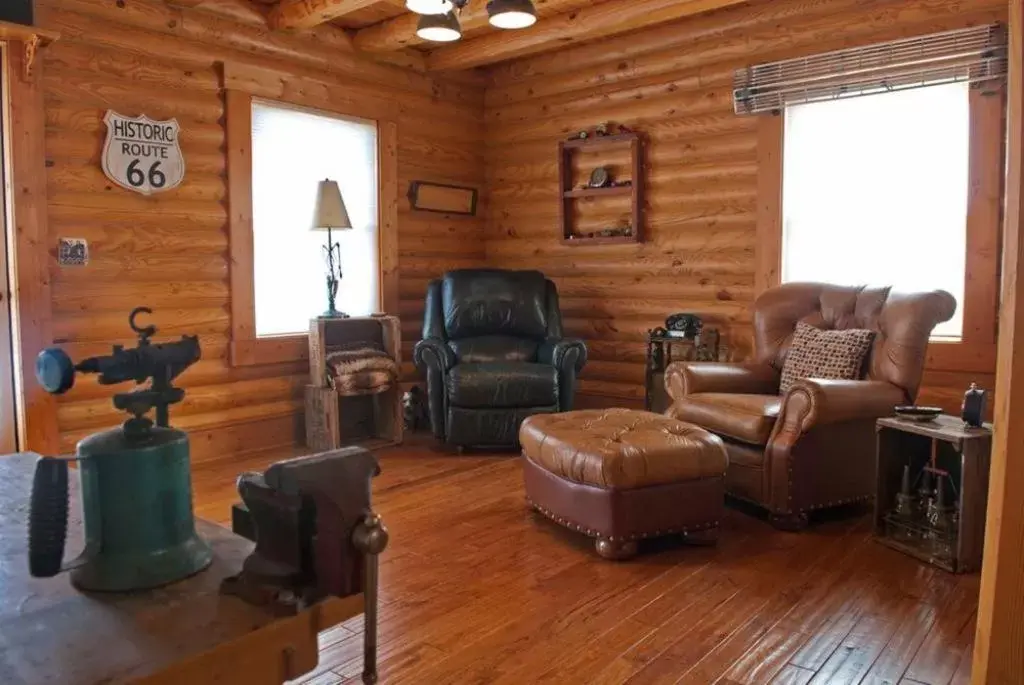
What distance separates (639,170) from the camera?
5.18 meters

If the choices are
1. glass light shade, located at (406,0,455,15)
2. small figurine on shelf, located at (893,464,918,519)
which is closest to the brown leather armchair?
small figurine on shelf, located at (893,464,918,519)

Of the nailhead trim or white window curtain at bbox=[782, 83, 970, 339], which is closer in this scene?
the nailhead trim

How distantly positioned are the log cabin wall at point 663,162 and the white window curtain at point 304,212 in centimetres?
121

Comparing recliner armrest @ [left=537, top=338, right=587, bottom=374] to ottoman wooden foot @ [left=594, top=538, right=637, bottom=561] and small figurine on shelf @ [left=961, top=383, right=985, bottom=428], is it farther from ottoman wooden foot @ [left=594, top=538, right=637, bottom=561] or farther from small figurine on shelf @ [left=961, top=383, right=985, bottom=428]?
small figurine on shelf @ [left=961, top=383, right=985, bottom=428]

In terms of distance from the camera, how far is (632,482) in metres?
2.86

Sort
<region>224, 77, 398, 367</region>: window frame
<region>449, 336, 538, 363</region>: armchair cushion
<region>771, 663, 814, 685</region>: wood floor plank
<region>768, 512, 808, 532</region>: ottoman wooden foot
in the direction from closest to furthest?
1. <region>771, 663, 814, 685</region>: wood floor plank
2. <region>768, 512, 808, 532</region>: ottoman wooden foot
3. <region>224, 77, 398, 367</region>: window frame
4. <region>449, 336, 538, 363</region>: armchair cushion

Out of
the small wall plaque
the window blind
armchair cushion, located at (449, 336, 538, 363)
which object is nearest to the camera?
the window blind

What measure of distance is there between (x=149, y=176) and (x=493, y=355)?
2170 millimetres

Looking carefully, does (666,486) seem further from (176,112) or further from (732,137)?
(176,112)

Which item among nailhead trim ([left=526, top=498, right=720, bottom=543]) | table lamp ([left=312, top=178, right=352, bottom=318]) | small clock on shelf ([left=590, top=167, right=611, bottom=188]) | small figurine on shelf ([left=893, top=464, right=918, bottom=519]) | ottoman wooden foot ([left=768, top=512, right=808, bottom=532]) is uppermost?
small clock on shelf ([left=590, top=167, right=611, bottom=188])

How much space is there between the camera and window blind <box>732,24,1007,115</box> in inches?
149

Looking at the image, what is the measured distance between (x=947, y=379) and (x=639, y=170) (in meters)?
2.23

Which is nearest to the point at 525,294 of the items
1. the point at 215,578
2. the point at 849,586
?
the point at 849,586

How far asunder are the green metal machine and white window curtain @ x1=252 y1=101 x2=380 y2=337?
3.84 metres
